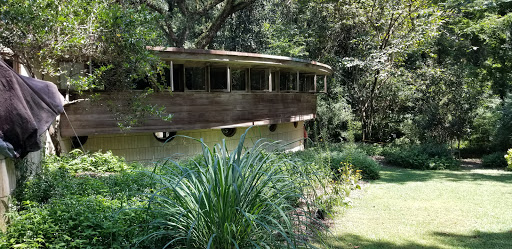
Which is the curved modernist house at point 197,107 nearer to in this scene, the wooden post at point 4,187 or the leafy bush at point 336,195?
the leafy bush at point 336,195

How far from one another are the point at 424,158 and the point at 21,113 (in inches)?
650

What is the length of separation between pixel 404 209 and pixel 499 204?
253cm

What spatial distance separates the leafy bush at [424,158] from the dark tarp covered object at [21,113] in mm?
15522

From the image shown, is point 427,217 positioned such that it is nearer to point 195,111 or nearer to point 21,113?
point 21,113

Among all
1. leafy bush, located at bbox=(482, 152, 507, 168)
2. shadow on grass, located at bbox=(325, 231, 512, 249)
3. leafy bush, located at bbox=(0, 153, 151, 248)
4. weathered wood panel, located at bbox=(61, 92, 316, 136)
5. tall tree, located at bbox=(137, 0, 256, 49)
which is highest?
tall tree, located at bbox=(137, 0, 256, 49)

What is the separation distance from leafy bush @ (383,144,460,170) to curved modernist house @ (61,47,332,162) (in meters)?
5.87

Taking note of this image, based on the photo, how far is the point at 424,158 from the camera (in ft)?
58.1

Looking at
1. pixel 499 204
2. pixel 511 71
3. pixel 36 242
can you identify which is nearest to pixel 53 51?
pixel 36 242

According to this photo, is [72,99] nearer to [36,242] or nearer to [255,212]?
[36,242]

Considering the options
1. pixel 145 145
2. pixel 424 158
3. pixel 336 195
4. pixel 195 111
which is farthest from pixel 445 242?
pixel 424 158

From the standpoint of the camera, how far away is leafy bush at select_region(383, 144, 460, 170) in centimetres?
1733

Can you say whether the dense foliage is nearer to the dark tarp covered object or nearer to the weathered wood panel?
the dark tarp covered object

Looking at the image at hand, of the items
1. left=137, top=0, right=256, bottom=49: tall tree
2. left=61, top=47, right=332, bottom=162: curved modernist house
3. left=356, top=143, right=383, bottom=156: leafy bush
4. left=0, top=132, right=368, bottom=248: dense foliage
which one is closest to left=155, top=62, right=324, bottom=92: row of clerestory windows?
left=61, top=47, right=332, bottom=162: curved modernist house

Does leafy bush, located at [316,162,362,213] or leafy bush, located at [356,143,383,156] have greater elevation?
leafy bush, located at [316,162,362,213]
